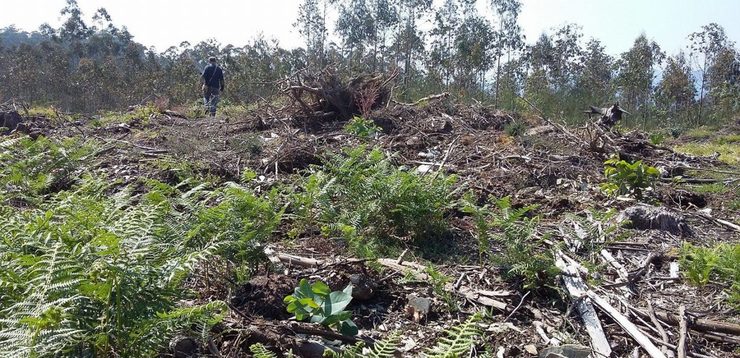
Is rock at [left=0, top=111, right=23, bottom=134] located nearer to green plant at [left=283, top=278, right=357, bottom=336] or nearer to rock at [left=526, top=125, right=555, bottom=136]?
rock at [left=526, top=125, right=555, bottom=136]

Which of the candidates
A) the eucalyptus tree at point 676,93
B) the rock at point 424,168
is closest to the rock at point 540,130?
the rock at point 424,168

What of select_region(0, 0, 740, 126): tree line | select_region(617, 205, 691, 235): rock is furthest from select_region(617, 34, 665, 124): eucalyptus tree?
select_region(617, 205, 691, 235): rock

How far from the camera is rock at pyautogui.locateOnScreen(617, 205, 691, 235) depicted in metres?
3.87

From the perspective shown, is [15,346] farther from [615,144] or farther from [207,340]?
[615,144]

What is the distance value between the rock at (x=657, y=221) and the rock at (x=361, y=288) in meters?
Answer: 2.06

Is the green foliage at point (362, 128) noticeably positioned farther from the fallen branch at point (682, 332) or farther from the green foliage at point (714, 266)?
the fallen branch at point (682, 332)

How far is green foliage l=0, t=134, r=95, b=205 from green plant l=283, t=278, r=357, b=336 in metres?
3.07

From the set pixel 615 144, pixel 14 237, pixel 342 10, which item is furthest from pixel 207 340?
pixel 342 10

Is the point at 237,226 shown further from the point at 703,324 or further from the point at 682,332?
the point at 703,324

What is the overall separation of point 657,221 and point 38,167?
545cm

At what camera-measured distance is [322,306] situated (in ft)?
7.88

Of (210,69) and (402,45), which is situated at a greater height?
(402,45)

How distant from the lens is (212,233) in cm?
285

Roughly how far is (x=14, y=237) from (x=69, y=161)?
348 cm
